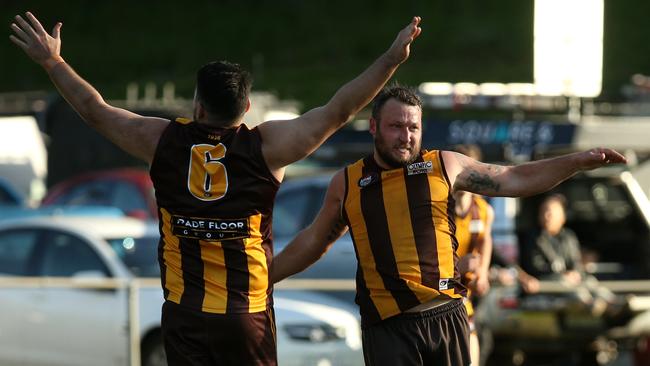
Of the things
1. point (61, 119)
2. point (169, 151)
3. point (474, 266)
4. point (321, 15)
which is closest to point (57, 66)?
point (169, 151)

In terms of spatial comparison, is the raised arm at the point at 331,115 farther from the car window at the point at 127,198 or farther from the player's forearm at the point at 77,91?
the car window at the point at 127,198

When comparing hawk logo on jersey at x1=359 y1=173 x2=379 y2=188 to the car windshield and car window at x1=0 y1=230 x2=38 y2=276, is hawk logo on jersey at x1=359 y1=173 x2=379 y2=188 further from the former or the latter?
car window at x1=0 y1=230 x2=38 y2=276

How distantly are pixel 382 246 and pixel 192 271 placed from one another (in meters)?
0.98

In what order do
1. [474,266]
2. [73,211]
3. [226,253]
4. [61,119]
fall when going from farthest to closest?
1. [61,119]
2. [73,211]
3. [474,266]
4. [226,253]

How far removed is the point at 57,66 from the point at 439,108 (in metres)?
10.1

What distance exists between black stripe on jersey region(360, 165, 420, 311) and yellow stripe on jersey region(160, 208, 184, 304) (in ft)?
3.23

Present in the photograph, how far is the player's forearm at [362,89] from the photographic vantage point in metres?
6.64

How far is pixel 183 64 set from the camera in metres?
61.9

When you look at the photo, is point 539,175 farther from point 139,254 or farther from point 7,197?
point 7,197

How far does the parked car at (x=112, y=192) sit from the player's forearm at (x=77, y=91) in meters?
13.2

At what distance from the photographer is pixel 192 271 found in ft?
22.6

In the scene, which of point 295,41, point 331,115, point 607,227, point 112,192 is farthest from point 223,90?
point 295,41

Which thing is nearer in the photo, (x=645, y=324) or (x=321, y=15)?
(x=645, y=324)

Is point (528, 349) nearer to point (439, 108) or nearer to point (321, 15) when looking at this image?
point (439, 108)
